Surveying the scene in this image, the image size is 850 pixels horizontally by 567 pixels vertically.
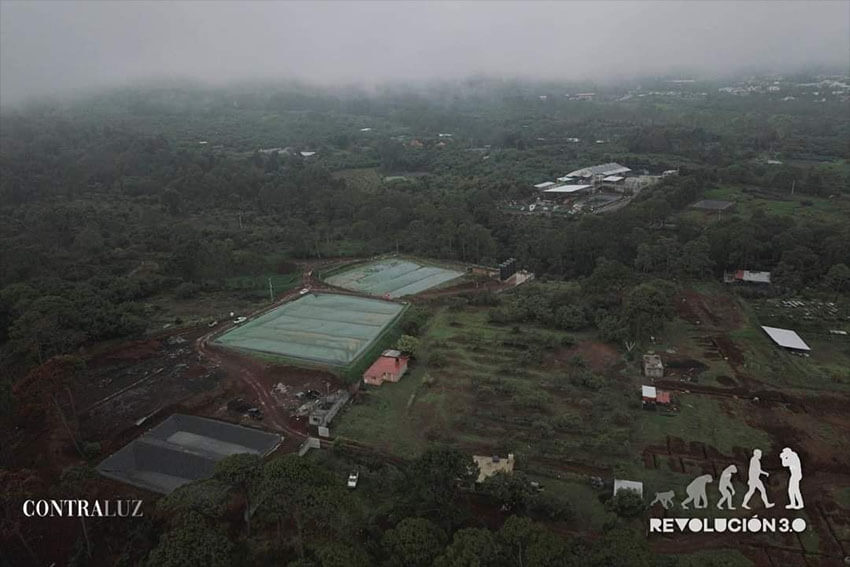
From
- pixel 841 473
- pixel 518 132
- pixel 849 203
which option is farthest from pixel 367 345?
pixel 518 132

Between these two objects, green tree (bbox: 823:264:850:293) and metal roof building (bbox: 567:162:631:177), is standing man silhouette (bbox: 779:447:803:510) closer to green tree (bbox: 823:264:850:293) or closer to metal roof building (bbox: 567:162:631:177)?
green tree (bbox: 823:264:850:293)

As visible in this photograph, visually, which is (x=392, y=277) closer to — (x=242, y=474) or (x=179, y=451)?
(x=179, y=451)

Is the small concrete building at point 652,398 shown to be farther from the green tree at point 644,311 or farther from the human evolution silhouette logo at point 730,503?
the human evolution silhouette logo at point 730,503

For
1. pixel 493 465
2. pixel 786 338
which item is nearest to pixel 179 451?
pixel 493 465

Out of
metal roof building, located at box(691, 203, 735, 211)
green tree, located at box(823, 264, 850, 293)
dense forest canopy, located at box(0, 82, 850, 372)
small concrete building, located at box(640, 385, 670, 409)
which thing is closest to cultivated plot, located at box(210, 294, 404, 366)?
dense forest canopy, located at box(0, 82, 850, 372)

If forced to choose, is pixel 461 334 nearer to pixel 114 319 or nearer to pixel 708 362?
pixel 708 362
